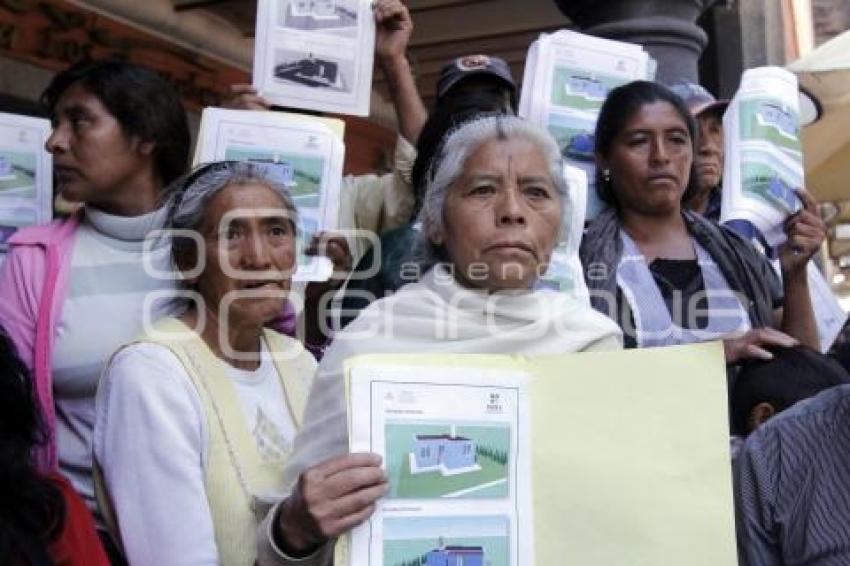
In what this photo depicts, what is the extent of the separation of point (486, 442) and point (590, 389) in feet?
0.51

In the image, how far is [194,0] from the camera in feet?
18.9

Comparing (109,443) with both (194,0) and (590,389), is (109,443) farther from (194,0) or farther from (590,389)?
(194,0)

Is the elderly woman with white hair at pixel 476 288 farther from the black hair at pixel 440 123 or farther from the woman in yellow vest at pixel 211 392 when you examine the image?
the black hair at pixel 440 123

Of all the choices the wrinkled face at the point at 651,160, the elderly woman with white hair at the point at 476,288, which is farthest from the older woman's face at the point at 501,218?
the wrinkled face at the point at 651,160

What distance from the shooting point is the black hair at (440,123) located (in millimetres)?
2287

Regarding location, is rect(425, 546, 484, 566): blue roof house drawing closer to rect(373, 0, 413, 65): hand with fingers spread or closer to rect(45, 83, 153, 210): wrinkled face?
rect(45, 83, 153, 210): wrinkled face

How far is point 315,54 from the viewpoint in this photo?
8.48 ft

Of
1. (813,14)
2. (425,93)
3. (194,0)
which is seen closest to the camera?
(194,0)

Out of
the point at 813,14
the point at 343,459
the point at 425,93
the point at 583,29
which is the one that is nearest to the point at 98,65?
the point at 343,459

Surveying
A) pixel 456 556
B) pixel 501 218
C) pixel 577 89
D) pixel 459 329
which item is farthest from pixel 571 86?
pixel 456 556

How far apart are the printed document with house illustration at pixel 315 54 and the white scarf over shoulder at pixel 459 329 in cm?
110

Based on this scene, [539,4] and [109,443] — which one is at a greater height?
[539,4]

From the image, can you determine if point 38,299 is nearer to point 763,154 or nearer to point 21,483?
point 21,483

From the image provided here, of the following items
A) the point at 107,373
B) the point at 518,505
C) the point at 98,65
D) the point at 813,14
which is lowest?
the point at 518,505
